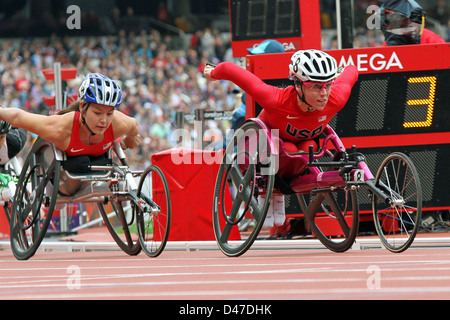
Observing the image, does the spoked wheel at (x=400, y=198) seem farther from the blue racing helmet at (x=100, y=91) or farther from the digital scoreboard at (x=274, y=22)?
the digital scoreboard at (x=274, y=22)

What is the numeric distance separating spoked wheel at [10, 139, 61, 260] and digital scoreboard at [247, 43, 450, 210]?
99.1 inches

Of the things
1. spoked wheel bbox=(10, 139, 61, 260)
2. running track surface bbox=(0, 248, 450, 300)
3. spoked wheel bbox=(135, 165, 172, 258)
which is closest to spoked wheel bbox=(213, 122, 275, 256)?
running track surface bbox=(0, 248, 450, 300)

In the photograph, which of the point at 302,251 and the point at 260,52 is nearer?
the point at 302,251

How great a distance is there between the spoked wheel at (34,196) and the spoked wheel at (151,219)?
0.86 m

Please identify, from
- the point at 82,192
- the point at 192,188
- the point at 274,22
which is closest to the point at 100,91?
the point at 82,192

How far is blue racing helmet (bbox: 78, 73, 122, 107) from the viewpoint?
30.8ft

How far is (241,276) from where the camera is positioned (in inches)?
259

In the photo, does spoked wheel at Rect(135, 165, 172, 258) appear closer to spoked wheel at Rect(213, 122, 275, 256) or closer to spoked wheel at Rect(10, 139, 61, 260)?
spoked wheel at Rect(213, 122, 275, 256)

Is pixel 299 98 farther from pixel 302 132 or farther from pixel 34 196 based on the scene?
pixel 34 196

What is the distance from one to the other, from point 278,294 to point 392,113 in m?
6.22

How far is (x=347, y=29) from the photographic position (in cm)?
1246
